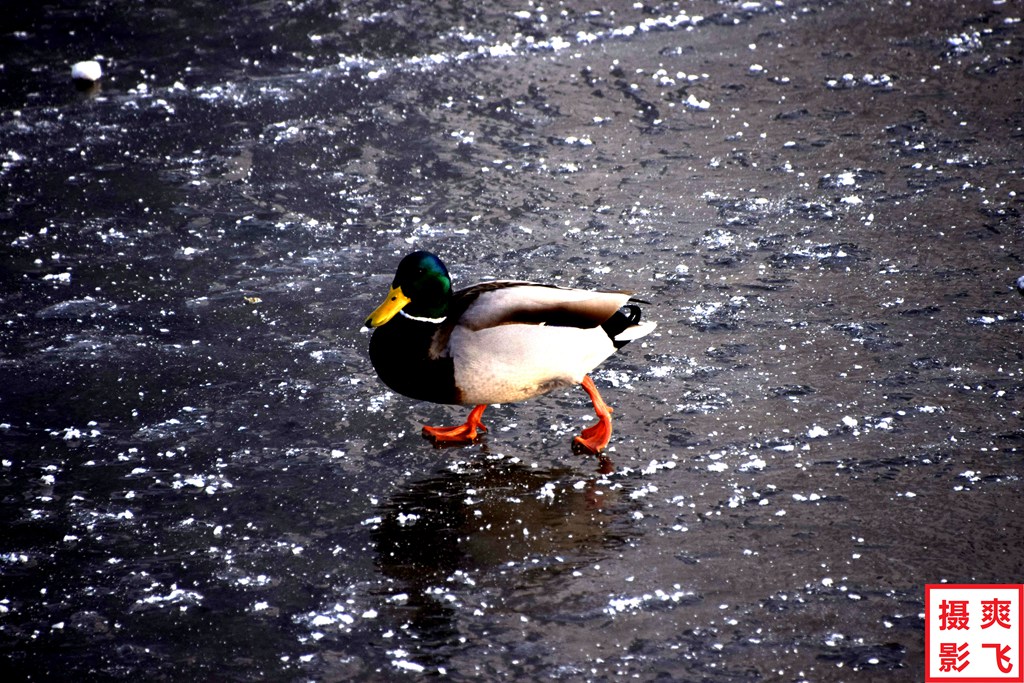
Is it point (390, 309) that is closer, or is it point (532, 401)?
point (390, 309)

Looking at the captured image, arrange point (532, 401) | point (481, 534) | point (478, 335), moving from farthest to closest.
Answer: point (532, 401) < point (478, 335) < point (481, 534)

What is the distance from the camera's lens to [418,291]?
4008mm

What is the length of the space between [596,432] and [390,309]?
2.83 ft

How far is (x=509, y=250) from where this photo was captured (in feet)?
18.6

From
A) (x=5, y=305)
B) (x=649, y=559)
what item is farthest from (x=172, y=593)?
(x=5, y=305)

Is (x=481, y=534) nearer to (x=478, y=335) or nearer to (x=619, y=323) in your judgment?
(x=478, y=335)

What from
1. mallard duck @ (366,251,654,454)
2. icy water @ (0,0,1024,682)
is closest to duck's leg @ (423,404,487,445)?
icy water @ (0,0,1024,682)

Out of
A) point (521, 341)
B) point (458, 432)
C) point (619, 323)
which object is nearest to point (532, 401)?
point (458, 432)

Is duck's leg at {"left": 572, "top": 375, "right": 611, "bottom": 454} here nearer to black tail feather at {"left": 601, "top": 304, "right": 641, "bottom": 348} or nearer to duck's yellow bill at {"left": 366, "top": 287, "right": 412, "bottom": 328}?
black tail feather at {"left": 601, "top": 304, "right": 641, "bottom": 348}

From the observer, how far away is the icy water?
Result: 11.3ft

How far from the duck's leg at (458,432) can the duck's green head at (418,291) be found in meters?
0.47

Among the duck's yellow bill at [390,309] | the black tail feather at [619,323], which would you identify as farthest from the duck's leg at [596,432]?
the duck's yellow bill at [390,309]

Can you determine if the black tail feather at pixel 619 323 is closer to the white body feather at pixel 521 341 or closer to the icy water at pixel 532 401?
the white body feather at pixel 521 341

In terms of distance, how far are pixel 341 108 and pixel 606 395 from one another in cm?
355
